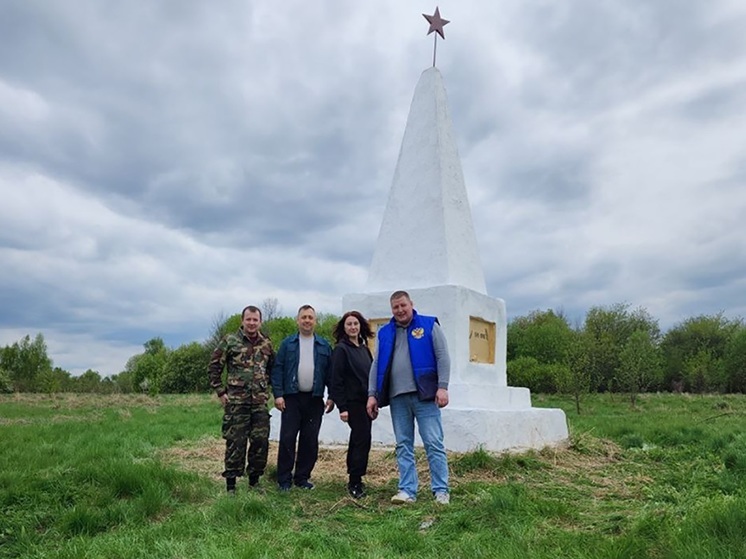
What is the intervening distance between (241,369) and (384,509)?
1.83 metres

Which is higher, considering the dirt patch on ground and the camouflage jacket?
the camouflage jacket

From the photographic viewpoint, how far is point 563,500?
5.07 meters

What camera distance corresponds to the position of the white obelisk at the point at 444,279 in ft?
27.1

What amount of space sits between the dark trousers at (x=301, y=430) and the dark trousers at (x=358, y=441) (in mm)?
409

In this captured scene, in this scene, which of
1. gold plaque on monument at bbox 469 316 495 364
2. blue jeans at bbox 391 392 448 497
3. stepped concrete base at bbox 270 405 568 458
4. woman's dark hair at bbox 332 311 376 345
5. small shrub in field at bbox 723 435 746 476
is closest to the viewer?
blue jeans at bbox 391 392 448 497

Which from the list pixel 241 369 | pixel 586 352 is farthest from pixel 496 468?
pixel 586 352

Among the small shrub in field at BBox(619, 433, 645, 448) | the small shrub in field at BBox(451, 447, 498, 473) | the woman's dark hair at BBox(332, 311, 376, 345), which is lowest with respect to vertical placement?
the small shrub in field at BBox(451, 447, 498, 473)

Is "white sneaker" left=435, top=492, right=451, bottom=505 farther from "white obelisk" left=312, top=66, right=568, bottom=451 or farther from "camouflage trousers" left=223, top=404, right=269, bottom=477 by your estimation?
"white obelisk" left=312, top=66, right=568, bottom=451

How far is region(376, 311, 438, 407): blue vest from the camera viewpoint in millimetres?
5250

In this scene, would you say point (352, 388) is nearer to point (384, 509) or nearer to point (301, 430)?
point (301, 430)

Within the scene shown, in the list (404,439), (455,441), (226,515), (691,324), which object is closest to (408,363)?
(404,439)

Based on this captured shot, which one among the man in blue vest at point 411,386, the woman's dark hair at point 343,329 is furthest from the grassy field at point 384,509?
the woman's dark hair at point 343,329

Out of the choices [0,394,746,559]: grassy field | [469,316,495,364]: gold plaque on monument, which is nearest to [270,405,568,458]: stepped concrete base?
Result: [0,394,746,559]: grassy field

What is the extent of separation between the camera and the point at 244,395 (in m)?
5.67
